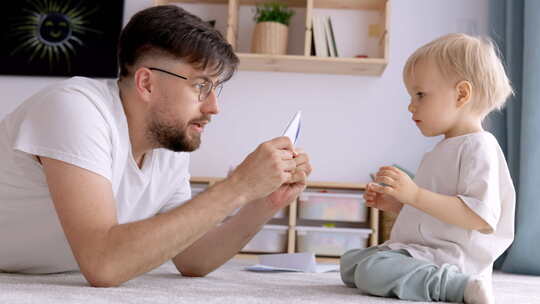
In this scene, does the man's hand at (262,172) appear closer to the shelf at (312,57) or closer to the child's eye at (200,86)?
the child's eye at (200,86)

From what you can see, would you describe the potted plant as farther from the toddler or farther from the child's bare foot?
the child's bare foot

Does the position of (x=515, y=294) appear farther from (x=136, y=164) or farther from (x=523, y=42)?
(x=523, y=42)

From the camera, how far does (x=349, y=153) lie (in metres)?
3.17

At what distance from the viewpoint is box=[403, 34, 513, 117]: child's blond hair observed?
4.51 feet

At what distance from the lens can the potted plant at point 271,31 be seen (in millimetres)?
2990

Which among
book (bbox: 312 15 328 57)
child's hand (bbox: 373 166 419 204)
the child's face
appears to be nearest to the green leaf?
book (bbox: 312 15 328 57)

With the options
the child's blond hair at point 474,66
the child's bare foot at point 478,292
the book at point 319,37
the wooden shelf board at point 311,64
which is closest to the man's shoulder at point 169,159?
the child's blond hair at point 474,66

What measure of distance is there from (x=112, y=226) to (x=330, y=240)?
1.85 m

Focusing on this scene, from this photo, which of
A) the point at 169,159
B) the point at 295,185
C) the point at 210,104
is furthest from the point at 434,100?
the point at 169,159

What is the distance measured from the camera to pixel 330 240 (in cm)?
284

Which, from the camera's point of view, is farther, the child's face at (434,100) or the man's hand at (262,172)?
the child's face at (434,100)

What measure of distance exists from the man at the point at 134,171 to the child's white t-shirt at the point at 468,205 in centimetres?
28

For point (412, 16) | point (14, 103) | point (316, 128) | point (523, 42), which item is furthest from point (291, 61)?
point (14, 103)

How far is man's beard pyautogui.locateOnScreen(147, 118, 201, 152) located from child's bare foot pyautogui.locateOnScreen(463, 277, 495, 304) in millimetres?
671
